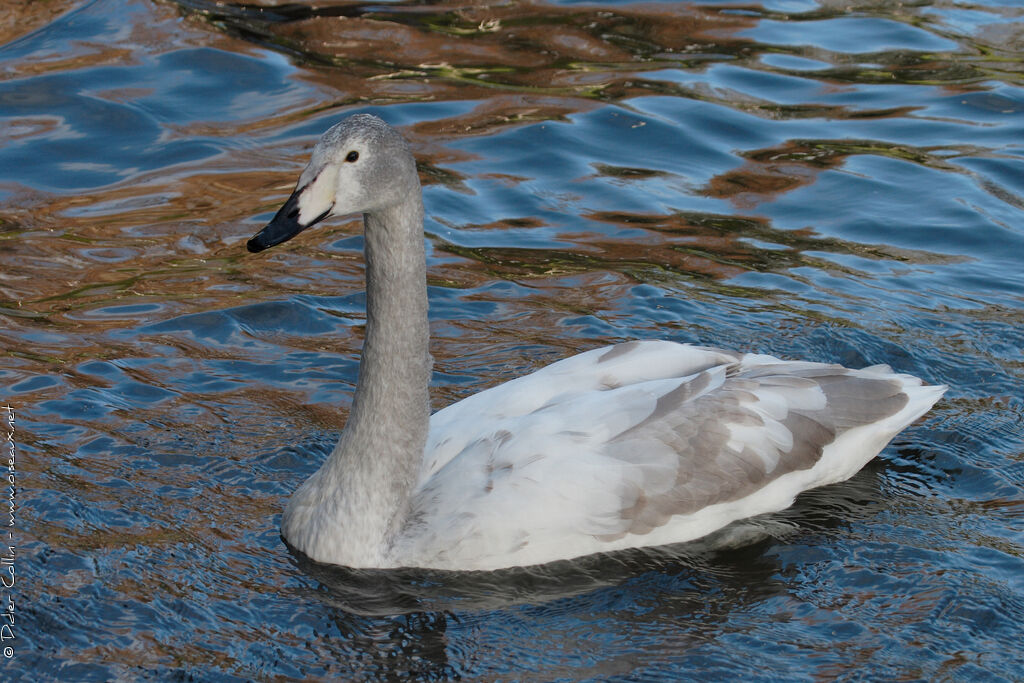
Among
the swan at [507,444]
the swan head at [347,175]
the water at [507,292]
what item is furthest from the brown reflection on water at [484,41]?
the swan head at [347,175]

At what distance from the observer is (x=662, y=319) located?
873cm

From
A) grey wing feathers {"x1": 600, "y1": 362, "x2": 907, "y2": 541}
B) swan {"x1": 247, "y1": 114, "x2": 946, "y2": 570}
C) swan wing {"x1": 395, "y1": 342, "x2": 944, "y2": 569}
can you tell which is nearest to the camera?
swan {"x1": 247, "y1": 114, "x2": 946, "y2": 570}

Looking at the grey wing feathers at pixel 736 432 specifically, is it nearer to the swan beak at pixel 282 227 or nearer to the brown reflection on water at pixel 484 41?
the swan beak at pixel 282 227

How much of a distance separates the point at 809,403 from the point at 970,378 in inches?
71.6

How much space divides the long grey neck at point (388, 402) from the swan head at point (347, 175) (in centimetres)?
25

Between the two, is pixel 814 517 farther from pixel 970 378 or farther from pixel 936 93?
pixel 936 93

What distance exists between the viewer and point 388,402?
614 cm

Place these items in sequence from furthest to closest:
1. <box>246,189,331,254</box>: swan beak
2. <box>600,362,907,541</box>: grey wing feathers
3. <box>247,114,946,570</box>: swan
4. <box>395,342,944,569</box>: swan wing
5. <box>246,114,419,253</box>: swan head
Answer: <box>600,362,907,541</box>: grey wing feathers < <box>395,342,944,569</box>: swan wing < <box>247,114,946,570</box>: swan < <box>246,114,419,253</box>: swan head < <box>246,189,331,254</box>: swan beak

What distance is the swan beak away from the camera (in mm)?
5398

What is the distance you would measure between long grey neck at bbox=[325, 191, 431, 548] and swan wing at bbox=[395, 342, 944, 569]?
0.14 metres

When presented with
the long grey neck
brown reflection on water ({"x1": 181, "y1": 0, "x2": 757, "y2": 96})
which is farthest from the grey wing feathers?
brown reflection on water ({"x1": 181, "y1": 0, "x2": 757, "y2": 96})

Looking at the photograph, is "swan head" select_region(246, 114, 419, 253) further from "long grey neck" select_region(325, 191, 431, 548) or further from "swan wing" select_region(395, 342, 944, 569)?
"swan wing" select_region(395, 342, 944, 569)

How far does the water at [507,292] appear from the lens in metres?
5.69

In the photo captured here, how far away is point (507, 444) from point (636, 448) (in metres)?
0.59
